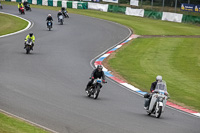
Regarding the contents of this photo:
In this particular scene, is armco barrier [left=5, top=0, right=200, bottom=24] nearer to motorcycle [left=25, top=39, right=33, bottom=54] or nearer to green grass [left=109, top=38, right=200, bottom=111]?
green grass [left=109, top=38, right=200, bottom=111]

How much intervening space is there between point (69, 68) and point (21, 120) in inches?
491

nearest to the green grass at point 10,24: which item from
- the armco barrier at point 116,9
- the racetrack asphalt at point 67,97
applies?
the racetrack asphalt at point 67,97

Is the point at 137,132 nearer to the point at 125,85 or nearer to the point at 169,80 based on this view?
the point at 125,85

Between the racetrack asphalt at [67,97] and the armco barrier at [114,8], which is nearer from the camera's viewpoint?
the racetrack asphalt at [67,97]

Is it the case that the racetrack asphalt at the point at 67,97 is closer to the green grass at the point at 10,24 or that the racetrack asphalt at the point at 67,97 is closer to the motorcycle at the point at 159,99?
the motorcycle at the point at 159,99

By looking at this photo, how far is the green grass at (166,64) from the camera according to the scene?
69.4 feet

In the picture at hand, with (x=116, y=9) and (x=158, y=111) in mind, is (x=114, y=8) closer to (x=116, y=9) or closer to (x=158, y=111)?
(x=116, y=9)

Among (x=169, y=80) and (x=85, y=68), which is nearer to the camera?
(x=169, y=80)

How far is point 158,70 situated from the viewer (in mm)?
26172

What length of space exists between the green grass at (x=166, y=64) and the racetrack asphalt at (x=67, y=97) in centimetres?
202

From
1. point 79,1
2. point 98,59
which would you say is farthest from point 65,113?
point 79,1

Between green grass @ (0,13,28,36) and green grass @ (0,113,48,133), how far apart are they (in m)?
28.7

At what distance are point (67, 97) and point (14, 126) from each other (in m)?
5.69

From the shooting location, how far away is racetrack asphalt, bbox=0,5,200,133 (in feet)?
42.5
